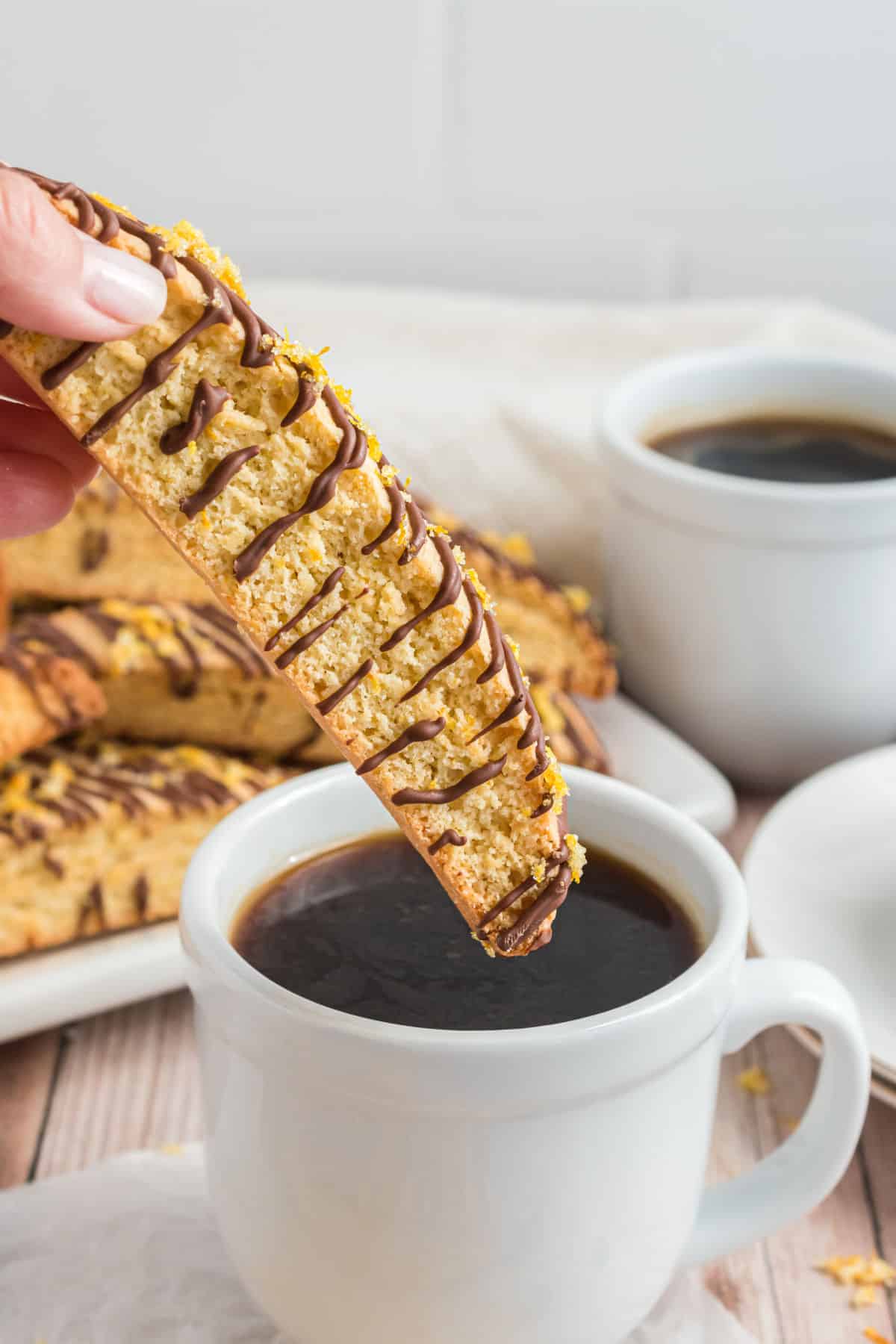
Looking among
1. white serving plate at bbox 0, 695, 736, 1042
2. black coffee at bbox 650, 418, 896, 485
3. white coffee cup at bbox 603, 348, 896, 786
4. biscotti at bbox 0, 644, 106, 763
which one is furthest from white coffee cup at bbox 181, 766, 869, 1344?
black coffee at bbox 650, 418, 896, 485

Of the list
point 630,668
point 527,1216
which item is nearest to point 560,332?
point 630,668

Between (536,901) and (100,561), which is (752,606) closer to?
(100,561)

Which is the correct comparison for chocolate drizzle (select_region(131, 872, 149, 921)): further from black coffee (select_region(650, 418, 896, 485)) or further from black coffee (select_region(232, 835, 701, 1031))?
black coffee (select_region(650, 418, 896, 485))

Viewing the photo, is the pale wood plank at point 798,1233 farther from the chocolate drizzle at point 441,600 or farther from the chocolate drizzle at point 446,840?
the chocolate drizzle at point 441,600

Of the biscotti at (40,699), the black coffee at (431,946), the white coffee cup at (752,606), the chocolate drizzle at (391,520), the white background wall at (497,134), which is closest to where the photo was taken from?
the chocolate drizzle at (391,520)

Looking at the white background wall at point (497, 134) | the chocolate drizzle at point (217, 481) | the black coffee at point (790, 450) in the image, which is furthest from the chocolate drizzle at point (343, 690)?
the white background wall at point (497, 134)

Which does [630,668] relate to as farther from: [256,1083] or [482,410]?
[256,1083]
